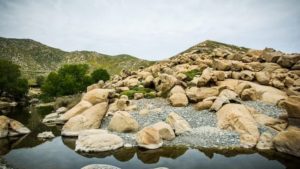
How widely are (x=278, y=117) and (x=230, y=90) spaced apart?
863 centimetres

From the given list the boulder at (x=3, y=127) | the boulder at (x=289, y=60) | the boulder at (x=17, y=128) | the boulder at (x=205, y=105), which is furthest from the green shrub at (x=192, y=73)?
the boulder at (x=3, y=127)

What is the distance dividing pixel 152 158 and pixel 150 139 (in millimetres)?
2504

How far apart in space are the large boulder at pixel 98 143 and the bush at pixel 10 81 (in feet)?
224

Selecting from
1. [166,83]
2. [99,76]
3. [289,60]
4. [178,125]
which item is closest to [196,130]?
[178,125]

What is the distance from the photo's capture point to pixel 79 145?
20.8m

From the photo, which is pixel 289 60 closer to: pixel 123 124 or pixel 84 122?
pixel 123 124

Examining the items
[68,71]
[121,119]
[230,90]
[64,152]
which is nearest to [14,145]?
[64,152]

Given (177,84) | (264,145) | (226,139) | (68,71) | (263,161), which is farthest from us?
(68,71)

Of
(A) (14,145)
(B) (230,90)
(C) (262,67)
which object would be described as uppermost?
(C) (262,67)

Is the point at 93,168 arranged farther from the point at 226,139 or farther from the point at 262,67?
the point at 262,67

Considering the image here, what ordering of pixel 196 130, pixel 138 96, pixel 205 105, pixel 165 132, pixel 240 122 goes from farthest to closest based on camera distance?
pixel 138 96
pixel 205 105
pixel 196 130
pixel 240 122
pixel 165 132

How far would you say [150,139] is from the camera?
68.0 feet

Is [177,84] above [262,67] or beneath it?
beneath

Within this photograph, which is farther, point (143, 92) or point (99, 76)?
point (99, 76)
